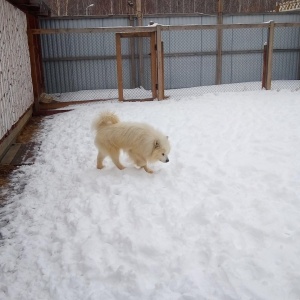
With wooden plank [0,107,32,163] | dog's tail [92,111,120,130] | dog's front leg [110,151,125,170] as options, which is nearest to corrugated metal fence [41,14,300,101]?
wooden plank [0,107,32,163]

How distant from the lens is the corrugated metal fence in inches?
452

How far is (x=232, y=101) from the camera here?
8.88m

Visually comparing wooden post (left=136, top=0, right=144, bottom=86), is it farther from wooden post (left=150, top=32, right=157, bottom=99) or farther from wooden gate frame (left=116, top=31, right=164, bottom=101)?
wooden post (left=150, top=32, right=157, bottom=99)

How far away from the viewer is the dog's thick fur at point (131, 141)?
415 cm

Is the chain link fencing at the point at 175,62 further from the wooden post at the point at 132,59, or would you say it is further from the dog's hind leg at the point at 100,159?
the dog's hind leg at the point at 100,159

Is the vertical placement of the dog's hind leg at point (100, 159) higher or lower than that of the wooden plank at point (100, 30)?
lower

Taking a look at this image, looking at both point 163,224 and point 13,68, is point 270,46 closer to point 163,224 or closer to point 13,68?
point 13,68

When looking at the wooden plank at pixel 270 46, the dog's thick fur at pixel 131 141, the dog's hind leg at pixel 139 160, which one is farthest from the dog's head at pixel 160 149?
the wooden plank at pixel 270 46

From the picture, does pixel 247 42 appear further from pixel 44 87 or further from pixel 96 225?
pixel 96 225

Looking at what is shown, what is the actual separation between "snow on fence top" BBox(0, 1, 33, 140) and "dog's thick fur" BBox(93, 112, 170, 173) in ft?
6.57

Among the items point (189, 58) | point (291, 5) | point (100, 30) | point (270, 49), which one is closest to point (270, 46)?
point (270, 49)

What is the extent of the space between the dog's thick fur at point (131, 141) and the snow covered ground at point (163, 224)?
0.24 m

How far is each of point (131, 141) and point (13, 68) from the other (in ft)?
12.6

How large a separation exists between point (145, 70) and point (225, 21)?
3502mm
